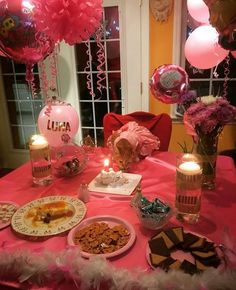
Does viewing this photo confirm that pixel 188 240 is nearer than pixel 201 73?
Yes

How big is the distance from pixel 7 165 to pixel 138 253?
3147 millimetres

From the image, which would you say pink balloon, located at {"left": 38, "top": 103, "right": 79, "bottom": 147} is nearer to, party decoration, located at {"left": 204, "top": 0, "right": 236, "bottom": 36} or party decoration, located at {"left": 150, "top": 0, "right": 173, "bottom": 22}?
party decoration, located at {"left": 150, "top": 0, "right": 173, "bottom": 22}

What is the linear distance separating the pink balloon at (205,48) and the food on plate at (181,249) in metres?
1.36

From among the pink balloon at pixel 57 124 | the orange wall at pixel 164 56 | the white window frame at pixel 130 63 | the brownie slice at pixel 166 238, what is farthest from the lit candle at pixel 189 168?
the white window frame at pixel 130 63

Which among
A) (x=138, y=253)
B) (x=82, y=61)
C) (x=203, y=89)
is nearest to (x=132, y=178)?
(x=138, y=253)

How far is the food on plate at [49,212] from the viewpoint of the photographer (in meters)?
1.10

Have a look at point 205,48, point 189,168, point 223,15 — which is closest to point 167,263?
point 189,168

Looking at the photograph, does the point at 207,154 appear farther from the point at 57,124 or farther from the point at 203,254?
the point at 57,124

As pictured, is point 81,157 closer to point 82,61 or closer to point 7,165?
point 82,61

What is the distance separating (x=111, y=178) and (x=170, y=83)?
865mm

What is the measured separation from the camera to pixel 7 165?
3678 millimetres

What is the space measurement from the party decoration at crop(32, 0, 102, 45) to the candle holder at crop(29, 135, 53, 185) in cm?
57

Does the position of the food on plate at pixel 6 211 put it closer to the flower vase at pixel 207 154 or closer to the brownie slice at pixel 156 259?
the brownie slice at pixel 156 259

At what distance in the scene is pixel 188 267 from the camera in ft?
2.65
